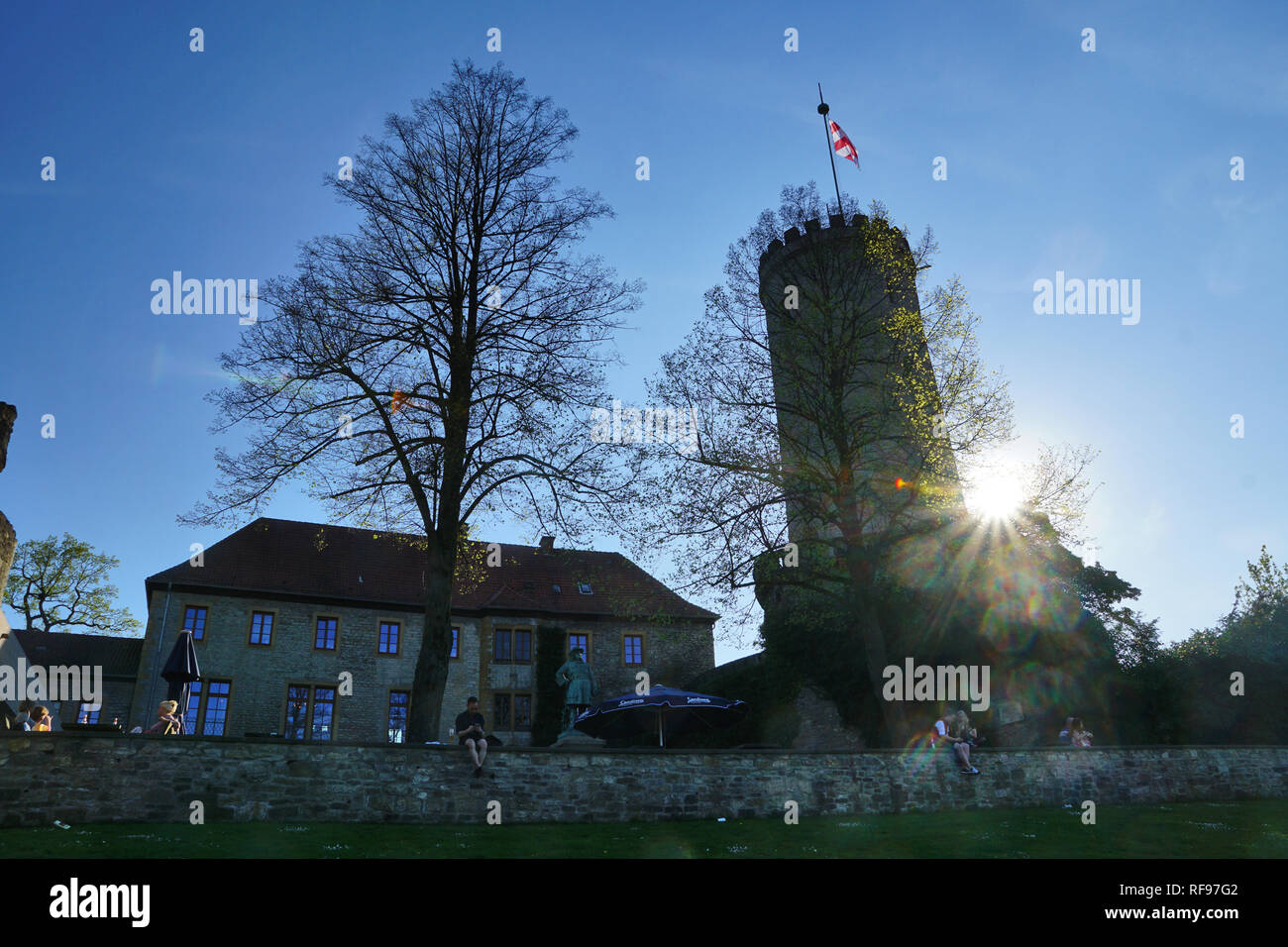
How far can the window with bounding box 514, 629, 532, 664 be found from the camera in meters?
31.9

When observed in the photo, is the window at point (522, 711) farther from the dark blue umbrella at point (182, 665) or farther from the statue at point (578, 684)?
the dark blue umbrella at point (182, 665)

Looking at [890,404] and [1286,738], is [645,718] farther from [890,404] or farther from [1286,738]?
[1286,738]

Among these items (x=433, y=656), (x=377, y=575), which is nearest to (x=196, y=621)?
(x=377, y=575)

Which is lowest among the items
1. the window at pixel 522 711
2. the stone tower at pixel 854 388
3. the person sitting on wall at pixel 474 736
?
the window at pixel 522 711

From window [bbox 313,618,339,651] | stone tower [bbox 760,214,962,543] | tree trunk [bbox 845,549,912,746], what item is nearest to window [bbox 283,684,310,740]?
window [bbox 313,618,339,651]

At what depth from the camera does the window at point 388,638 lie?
30672mm

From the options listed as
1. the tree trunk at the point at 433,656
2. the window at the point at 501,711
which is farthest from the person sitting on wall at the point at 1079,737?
the window at the point at 501,711

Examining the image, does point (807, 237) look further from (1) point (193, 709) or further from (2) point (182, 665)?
(1) point (193, 709)

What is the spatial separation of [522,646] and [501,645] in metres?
0.79

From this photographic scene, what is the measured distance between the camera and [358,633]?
99.8 feet

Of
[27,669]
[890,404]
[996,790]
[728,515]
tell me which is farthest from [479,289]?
[27,669]

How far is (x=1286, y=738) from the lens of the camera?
65.8 ft

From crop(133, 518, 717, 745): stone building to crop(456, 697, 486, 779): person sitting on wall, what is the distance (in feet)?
41.1

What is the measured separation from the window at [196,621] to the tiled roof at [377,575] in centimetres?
88
